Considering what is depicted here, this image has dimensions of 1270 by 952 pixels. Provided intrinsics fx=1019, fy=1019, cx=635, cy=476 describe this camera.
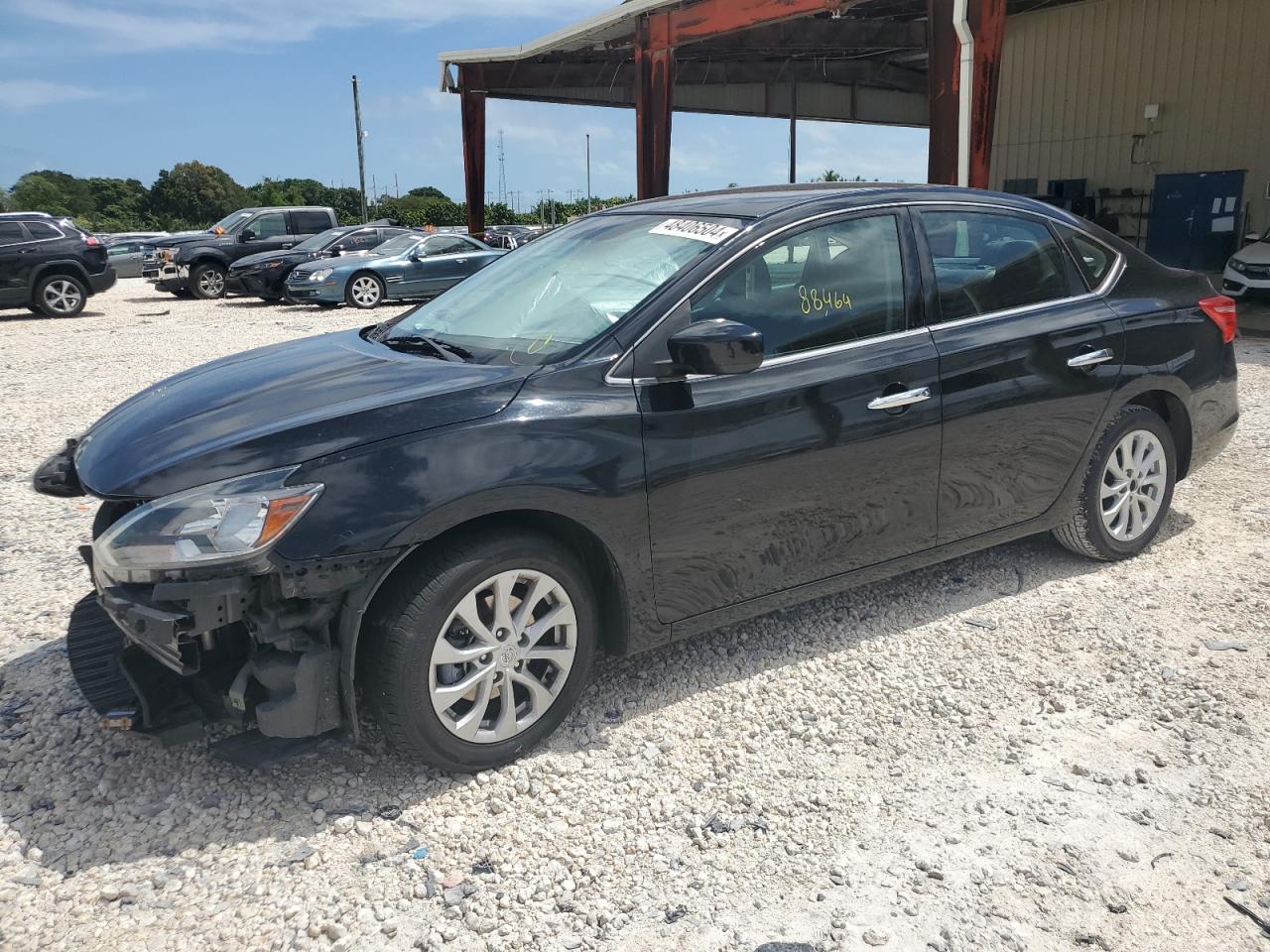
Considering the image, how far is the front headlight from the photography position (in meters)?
2.59

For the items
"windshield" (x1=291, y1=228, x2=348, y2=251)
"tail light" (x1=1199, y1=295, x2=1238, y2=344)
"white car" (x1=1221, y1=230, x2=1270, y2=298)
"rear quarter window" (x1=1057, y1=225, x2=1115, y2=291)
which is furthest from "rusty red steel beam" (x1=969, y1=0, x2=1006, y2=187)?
"windshield" (x1=291, y1=228, x2=348, y2=251)

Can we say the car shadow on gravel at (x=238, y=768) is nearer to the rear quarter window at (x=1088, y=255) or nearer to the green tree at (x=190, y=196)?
the rear quarter window at (x=1088, y=255)

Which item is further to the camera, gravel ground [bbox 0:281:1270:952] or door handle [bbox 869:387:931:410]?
door handle [bbox 869:387:931:410]

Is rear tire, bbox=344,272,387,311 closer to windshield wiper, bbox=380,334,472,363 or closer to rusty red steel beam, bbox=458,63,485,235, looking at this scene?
rusty red steel beam, bbox=458,63,485,235

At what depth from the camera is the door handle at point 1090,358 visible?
4.11 meters

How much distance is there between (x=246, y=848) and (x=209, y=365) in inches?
73.4

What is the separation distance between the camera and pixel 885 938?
2.37 meters

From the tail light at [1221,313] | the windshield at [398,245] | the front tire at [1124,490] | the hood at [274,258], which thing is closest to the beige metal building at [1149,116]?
the windshield at [398,245]

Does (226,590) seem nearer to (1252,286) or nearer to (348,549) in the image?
(348,549)

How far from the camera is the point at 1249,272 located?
43.2 ft

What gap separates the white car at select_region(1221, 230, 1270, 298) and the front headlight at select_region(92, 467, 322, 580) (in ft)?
45.3

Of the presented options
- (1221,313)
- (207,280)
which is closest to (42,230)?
(207,280)

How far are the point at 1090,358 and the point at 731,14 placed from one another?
12566mm

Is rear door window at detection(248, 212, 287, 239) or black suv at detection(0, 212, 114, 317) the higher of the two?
rear door window at detection(248, 212, 287, 239)
